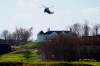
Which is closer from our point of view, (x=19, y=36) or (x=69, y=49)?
(x=69, y=49)

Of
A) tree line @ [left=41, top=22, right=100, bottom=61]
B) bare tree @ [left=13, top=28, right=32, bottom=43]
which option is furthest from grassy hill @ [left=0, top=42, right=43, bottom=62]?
bare tree @ [left=13, top=28, right=32, bottom=43]

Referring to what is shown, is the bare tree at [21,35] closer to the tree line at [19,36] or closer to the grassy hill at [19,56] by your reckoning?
the tree line at [19,36]

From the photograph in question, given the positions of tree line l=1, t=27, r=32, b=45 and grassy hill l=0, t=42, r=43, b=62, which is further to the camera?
tree line l=1, t=27, r=32, b=45

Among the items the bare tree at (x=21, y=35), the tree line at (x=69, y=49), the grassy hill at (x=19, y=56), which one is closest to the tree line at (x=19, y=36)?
the bare tree at (x=21, y=35)

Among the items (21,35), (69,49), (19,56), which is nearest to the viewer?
(69,49)

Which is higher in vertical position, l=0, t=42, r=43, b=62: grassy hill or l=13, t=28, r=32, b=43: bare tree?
l=13, t=28, r=32, b=43: bare tree

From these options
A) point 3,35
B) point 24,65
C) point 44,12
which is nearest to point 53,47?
point 24,65

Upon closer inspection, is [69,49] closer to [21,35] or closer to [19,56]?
[19,56]

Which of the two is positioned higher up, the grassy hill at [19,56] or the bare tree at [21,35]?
the bare tree at [21,35]

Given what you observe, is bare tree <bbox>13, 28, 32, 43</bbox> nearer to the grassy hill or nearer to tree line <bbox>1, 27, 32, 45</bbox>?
tree line <bbox>1, 27, 32, 45</bbox>

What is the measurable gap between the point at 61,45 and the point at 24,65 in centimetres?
2324

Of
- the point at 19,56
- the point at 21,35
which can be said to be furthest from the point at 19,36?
the point at 19,56

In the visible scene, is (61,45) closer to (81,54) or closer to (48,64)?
(81,54)

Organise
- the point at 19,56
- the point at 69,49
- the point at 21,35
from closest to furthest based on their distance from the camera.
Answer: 1. the point at 69,49
2. the point at 19,56
3. the point at 21,35
